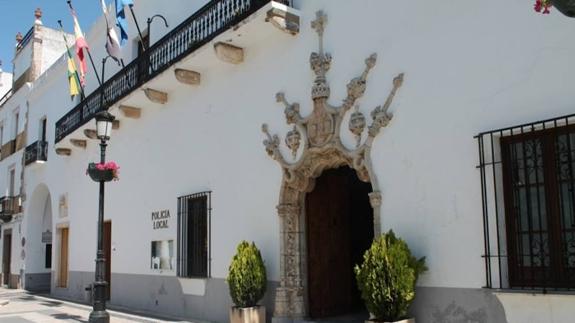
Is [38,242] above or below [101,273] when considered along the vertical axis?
above

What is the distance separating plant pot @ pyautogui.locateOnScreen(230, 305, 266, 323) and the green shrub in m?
0.11

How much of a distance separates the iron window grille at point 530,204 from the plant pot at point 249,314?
3.98 meters

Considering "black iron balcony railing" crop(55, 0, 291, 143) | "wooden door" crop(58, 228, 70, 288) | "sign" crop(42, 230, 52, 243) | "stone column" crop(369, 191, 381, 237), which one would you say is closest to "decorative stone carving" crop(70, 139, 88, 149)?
"black iron balcony railing" crop(55, 0, 291, 143)

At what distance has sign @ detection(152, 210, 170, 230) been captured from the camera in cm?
1285

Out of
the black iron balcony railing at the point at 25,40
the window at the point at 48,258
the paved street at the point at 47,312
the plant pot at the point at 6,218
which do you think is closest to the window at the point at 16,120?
the black iron balcony railing at the point at 25,40

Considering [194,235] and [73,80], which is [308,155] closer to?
[194,235]

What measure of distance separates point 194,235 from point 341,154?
463 cm

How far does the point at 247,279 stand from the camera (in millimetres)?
9109

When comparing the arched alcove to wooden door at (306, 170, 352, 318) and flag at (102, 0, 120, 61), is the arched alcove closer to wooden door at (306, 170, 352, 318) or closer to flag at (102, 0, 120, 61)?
flag at (102, 0, 120, 61)

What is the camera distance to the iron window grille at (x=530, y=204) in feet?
19.3

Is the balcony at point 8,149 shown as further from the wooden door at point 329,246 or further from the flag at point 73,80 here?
the wooden door at point 329,246

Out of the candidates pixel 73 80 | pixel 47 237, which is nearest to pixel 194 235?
pixel 73 80

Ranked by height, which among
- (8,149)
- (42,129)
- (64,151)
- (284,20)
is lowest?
(64,151)

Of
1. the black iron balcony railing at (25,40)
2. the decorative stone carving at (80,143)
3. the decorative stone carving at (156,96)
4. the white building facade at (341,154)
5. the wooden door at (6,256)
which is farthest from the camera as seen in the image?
the wooden door at (6,256)
